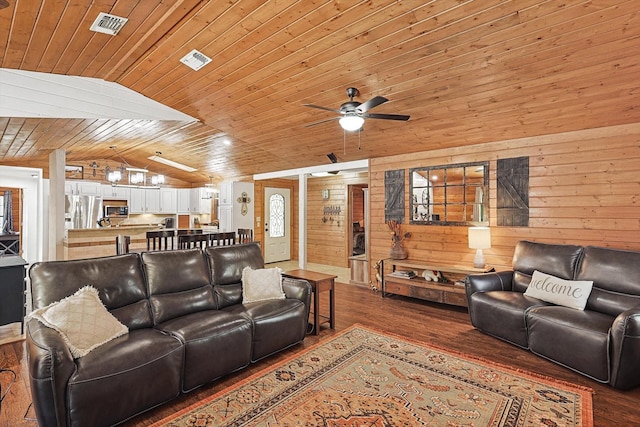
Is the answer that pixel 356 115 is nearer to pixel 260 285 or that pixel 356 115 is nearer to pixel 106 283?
pixel 260 285

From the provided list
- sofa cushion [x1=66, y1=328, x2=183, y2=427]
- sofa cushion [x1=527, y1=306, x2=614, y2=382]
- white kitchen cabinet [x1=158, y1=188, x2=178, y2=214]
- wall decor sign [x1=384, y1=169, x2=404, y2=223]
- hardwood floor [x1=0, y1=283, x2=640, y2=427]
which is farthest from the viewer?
white kitchen cabinet [x1=158, y1=188, x2=178, y2=214]

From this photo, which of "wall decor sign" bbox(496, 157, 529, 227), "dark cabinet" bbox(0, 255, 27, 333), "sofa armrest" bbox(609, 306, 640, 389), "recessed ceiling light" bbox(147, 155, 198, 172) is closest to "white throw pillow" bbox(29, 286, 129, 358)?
"dark cabinet" bbox(0, 255, 27, 333)

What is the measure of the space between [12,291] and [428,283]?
5141 mm

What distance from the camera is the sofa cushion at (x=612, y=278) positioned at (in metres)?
3.10

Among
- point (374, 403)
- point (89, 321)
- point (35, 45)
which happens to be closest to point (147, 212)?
point (35, 45)

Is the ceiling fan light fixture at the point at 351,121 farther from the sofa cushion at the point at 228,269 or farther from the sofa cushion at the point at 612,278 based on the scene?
the sofa cushion at the point at 612,278

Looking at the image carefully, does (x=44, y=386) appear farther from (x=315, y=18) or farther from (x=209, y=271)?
(x=315, y=18)

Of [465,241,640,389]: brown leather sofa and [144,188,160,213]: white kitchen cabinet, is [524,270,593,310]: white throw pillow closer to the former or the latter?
[465,241,640,389]: brown leather sofa

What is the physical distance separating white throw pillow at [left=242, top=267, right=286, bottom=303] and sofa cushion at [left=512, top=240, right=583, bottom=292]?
282 centimetres

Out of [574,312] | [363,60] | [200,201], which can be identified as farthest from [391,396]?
[200,201]

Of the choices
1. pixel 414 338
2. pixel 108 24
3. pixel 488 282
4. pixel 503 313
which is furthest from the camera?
pixel 488 282

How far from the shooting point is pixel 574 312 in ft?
10.2

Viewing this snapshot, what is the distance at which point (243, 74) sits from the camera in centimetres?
380

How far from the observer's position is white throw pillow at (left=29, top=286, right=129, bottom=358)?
7.27ft
